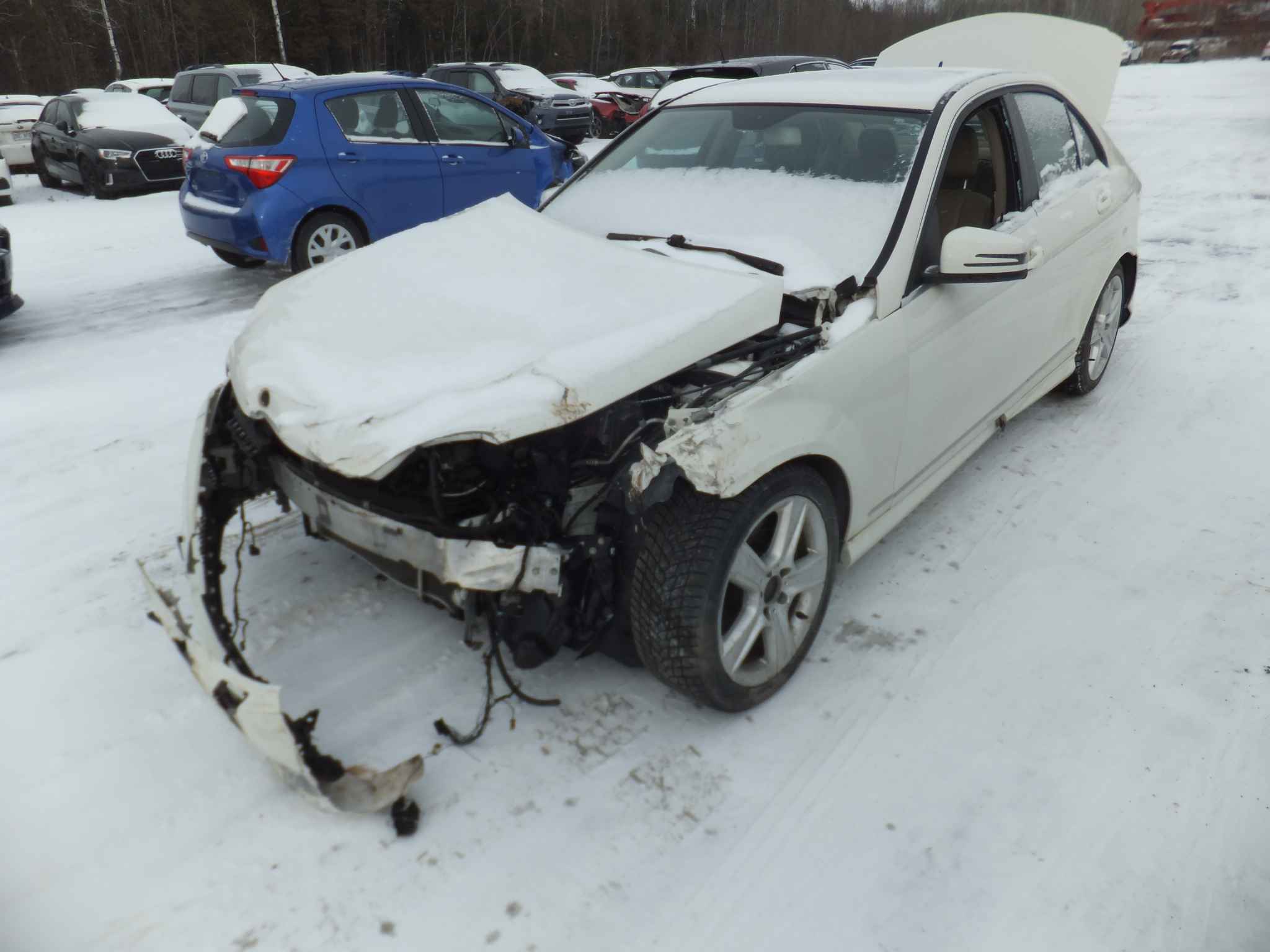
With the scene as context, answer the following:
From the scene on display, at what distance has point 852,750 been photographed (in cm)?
246

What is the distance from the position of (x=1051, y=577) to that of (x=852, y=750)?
127 cm

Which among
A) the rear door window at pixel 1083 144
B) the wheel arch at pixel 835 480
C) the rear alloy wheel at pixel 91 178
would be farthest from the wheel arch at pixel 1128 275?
the rear alloy wheel at pixel 91 178

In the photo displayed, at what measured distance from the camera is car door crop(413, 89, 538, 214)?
7422 mm

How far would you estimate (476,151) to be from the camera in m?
7.59

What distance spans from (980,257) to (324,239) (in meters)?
5.43

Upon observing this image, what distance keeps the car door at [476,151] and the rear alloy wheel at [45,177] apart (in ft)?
24.6

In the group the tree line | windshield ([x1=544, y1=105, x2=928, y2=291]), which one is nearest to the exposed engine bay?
windshield ([x1=544, y1=105, x2=928, y2=291])

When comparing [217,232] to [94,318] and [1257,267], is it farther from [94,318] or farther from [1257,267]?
[1257,267]

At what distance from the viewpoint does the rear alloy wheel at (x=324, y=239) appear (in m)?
6.66

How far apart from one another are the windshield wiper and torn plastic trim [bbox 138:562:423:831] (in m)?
1.79

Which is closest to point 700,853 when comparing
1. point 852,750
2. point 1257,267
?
point 852,750

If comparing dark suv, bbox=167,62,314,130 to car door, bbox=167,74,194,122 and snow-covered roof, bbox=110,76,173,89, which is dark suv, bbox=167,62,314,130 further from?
snow-covered roof, bbox=110,76,173,89

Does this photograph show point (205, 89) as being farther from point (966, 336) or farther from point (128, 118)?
point (966, 336)

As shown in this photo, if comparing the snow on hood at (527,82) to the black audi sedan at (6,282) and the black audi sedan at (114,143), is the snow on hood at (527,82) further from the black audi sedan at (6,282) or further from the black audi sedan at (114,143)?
the black audi sedan at (6,282)
